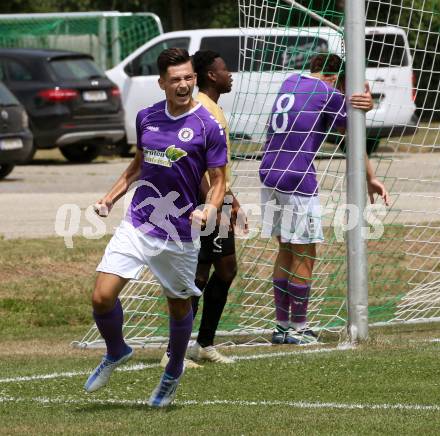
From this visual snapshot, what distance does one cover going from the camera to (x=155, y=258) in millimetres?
7258

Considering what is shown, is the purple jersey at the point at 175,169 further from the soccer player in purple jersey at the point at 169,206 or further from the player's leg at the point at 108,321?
the player's leg at the point at 108,321

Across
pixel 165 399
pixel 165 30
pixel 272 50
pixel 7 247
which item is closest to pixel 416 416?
pixel 165 399

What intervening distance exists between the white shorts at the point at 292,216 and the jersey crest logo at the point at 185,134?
2611 millimetres

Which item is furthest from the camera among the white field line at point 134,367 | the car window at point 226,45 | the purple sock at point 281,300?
the car window at point 226,45

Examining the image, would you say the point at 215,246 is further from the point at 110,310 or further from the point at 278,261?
the point at 110,310

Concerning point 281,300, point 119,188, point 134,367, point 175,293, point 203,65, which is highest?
point 203,65

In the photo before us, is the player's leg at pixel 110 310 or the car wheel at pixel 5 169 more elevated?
the player's leg at pixel 110 310

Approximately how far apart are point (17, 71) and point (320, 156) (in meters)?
14.5

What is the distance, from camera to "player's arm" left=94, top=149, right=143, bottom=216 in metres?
7.31

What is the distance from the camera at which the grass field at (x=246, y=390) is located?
6742 mm

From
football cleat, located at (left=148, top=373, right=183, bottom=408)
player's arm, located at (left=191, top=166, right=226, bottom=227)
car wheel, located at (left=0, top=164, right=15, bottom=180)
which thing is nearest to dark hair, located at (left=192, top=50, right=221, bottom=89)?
player's arm, located at (left=191, top=166, right=226, bottom=227)

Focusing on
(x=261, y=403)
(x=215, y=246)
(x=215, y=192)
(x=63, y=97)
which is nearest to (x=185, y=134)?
(x=215, y=192)

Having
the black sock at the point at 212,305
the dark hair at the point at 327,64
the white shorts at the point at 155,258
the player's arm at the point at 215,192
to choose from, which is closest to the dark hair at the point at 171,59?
the player's arm at the point at 215,192

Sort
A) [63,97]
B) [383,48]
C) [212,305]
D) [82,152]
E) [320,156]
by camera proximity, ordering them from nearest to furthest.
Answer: [212,305] → [320,156] → [383,48] → [63,97] → [82,152]
